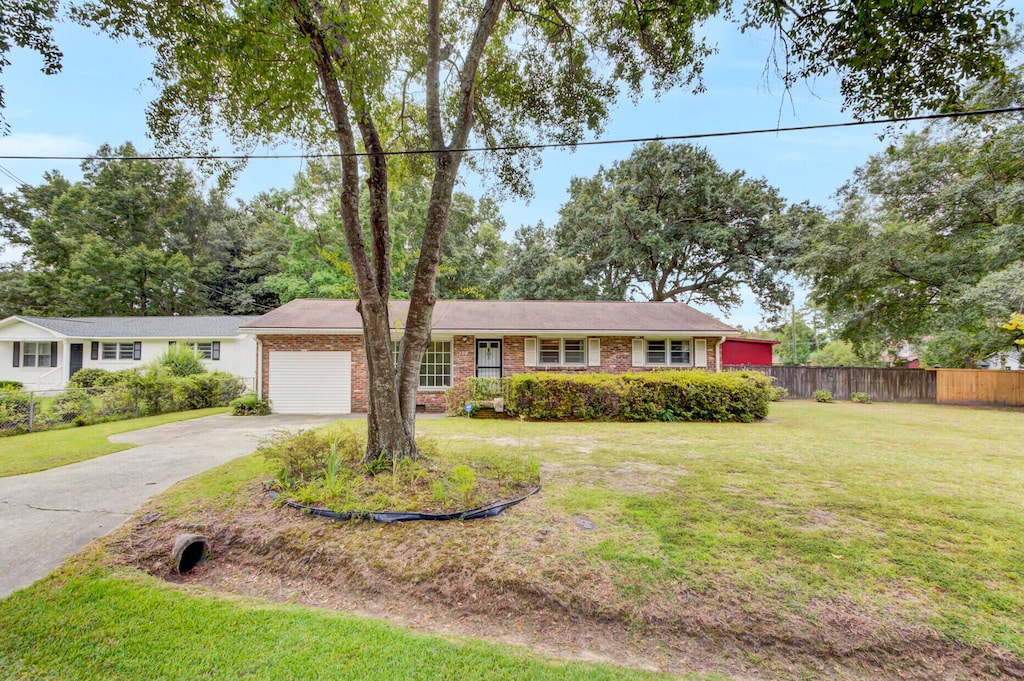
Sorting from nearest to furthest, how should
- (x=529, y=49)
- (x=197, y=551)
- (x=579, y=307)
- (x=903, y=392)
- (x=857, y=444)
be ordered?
(x=197, y=551) → (x=529, y=49) → (x=857, y=444) → (x=579, y=307) → (x=903, y=392)

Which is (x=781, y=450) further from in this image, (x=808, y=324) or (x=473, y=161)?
(x=808, y=324)

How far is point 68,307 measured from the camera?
25016 millimetres

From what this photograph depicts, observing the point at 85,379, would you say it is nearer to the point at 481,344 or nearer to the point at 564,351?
the point at 481,344

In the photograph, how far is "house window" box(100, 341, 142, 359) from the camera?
19.4 m

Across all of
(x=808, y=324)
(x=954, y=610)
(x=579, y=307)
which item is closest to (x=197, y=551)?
(x=954, y=610)

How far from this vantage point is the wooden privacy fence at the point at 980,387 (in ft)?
53.1

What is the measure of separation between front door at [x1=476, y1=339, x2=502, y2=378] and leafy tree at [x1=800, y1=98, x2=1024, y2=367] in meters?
14.1

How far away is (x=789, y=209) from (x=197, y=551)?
26764 mm

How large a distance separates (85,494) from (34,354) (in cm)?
2295

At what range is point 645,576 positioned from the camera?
291cm

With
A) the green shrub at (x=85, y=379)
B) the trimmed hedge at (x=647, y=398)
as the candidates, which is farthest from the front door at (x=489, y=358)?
the green shrub at (x=85, y=379)

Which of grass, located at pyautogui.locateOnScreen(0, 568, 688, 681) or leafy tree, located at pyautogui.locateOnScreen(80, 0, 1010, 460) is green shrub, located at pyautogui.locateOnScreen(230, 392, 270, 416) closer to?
leafy tree, located at pyautogui.locateOnScreen(80, 0, 1010, 460)

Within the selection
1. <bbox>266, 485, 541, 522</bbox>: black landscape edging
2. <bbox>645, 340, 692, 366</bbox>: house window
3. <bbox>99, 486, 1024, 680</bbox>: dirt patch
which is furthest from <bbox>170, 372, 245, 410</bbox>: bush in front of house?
<bbox>645, 340, 692, 366</bbox>: house window

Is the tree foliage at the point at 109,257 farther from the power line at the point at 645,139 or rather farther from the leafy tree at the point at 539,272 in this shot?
the power line at the point at 645,139
